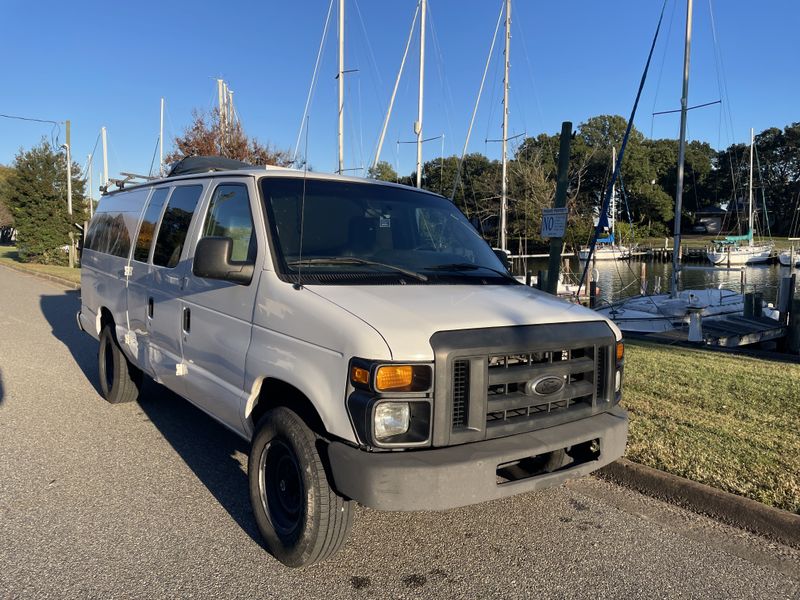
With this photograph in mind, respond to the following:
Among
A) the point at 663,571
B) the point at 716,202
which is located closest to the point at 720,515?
the point at 663,571

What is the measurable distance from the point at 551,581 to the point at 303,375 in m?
1.71

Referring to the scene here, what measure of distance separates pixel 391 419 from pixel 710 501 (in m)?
2.50

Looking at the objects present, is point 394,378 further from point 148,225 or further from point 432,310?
point 148,225

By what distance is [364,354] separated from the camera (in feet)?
9.23

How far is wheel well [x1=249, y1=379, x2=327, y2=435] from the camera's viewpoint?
321 cm

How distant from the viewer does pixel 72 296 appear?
1734 centimetres

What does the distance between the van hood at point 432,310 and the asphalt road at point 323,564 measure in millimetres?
1297

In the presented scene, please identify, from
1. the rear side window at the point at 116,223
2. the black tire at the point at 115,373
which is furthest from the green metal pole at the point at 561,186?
the black tire at the point at 115,373

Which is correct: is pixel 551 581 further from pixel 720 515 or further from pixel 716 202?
pixel 716 202

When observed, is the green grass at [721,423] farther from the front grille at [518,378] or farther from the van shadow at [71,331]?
the van shadow at [71,331]

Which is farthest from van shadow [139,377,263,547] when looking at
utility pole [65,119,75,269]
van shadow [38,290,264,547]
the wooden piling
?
utility pole [65,119,75,269]

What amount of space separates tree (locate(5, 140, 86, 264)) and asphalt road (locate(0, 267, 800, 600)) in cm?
3071

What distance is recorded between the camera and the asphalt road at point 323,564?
319 cm

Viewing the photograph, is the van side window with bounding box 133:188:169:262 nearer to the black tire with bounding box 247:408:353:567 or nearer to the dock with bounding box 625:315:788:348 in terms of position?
the black tire with bounding box 247:408:353:567
